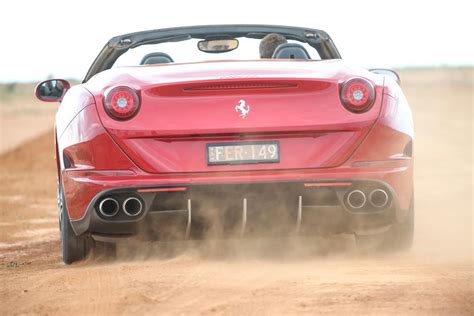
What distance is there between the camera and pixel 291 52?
Answer: 766 cm

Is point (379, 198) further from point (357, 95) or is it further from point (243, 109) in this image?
point (243, 109)

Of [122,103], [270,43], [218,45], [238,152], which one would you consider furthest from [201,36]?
[238,152]

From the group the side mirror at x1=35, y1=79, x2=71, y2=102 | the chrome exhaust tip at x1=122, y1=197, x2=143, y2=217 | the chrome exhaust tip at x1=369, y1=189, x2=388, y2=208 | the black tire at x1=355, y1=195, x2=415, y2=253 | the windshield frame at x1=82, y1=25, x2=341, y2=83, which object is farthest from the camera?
the side mirror at x1=35, y1=79, x2=71, y2=102

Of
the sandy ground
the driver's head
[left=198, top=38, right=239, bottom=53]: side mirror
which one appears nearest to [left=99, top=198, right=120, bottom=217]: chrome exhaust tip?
the sandy ground

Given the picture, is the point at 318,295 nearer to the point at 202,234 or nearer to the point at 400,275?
the point at 400,275

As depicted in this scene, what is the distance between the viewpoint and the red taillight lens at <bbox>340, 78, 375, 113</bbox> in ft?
21.7

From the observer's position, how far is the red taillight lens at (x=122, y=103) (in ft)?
21.6

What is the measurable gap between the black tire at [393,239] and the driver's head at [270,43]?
5.57 ft

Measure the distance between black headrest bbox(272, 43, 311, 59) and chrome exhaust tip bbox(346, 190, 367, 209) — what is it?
4.20 feet

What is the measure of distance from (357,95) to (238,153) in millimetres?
738

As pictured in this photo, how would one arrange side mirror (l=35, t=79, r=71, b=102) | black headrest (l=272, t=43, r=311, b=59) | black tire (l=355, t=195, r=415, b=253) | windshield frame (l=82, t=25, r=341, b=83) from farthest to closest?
side mirror (l=35, t=79, r=71, b=102)
windshield frame (l=82, t=25, r=341, b=83)
black headrest (l=272, t=43, r=311, b=59)
black tire (l=355, t=195, r=415, b=253)

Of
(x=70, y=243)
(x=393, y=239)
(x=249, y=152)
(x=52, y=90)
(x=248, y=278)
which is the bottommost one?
(x=393, y=239)

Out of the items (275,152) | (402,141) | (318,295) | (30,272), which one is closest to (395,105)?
(402,141)

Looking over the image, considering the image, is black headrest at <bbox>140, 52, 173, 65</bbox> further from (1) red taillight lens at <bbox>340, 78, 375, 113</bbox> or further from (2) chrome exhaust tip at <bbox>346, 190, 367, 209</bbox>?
(2) chrome exhaust tip at <bbox>346, 190, 367, 209</bbox>
